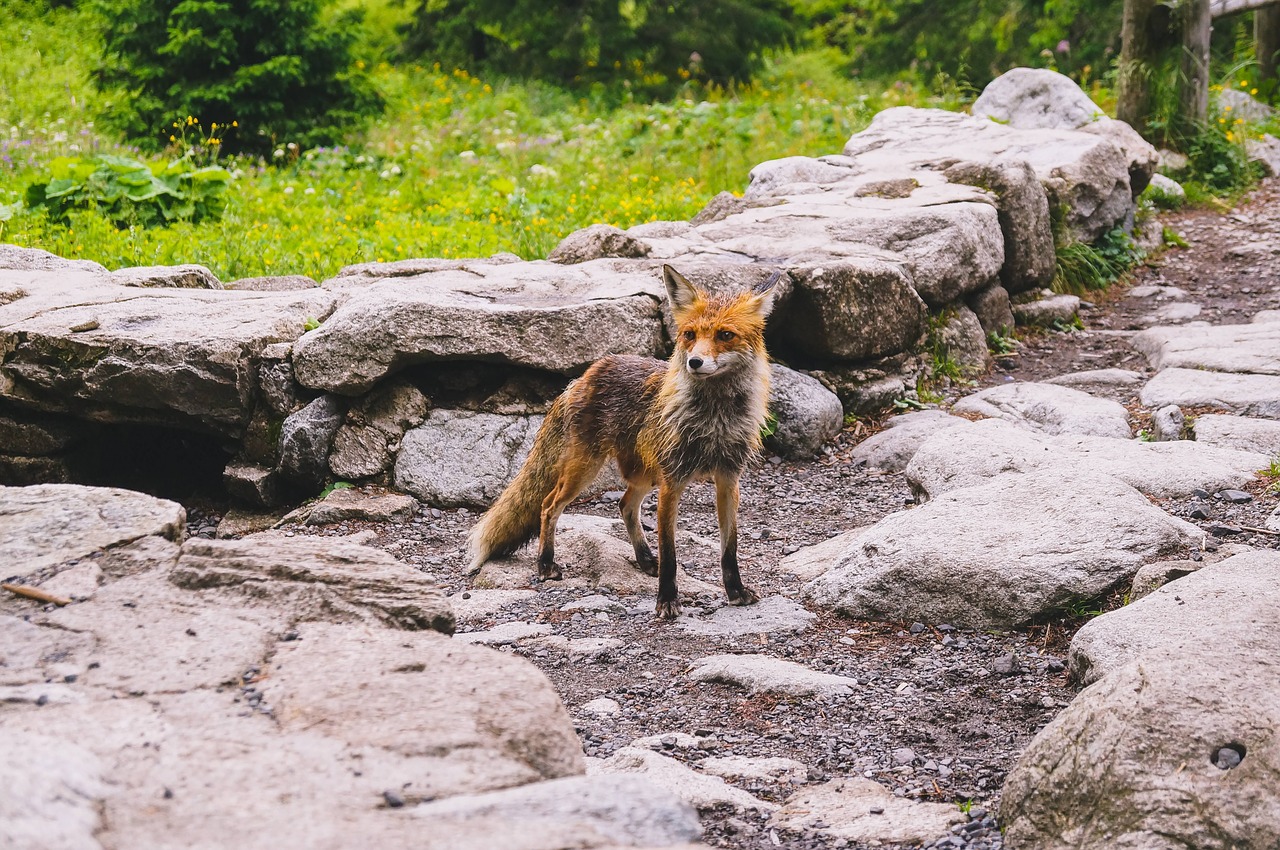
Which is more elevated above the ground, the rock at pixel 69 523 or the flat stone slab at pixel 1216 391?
the rock at pixel 69 523

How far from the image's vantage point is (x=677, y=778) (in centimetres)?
375

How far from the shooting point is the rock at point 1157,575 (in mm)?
4434

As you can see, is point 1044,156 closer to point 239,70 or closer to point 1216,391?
point 1216,391

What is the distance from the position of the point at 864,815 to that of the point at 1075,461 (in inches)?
124

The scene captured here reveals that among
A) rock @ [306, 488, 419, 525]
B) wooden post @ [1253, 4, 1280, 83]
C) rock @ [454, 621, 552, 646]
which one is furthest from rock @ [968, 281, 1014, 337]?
wooden post @ [1253, 4, 1280, 83]

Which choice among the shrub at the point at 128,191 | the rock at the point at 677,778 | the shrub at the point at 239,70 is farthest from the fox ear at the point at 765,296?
the shrub at the point at 239,70

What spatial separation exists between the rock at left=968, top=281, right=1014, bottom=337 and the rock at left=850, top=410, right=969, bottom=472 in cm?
188

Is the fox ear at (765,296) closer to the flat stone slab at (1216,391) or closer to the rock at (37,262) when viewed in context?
the flat stone slab at (1216,391)

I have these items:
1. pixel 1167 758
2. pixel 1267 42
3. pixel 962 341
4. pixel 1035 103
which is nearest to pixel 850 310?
pixel 962 341

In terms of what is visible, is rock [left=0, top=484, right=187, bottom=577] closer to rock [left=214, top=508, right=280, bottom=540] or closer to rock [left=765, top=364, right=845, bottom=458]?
rock [left=214, top=508, right=280, bottom=540]

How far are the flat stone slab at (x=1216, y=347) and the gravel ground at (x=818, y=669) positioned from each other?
116 centimetres

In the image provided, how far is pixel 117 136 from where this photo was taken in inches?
540

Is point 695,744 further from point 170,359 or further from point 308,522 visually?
point 170,359

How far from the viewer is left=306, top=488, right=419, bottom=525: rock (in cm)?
680
